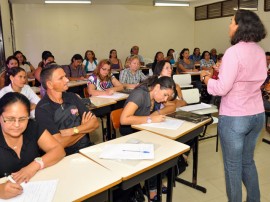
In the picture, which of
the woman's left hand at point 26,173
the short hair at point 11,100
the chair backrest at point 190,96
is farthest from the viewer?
the chair backrest at point 190,96

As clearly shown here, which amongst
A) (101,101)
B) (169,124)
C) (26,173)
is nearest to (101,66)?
(101,101)

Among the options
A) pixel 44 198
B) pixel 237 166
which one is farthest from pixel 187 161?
pixel 44 198

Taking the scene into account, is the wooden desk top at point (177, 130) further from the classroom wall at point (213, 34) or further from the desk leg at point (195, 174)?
the classroom wall at point (213, 34)

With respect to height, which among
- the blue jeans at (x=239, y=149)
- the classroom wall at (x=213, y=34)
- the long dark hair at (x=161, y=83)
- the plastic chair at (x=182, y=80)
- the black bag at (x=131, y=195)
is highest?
the classroom wall at (x=213, y=34)

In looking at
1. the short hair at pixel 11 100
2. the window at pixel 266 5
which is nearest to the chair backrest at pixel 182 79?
the short hair at pixel 11 100

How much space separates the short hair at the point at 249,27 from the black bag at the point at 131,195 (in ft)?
4.98

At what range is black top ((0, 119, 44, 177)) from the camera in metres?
1.60

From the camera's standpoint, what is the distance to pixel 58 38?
28.9 ft

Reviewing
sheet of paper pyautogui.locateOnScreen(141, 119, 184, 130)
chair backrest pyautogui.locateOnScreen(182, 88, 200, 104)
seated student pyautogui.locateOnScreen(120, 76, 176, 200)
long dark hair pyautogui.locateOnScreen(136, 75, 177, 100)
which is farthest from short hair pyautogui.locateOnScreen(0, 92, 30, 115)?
chair backrest pyautogui.locateOnScreen(182, 88, 200, 104)

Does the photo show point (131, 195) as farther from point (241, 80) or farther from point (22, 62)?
point (22, 62)

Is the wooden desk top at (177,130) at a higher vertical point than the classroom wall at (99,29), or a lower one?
lower

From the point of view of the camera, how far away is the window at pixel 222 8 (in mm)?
8091

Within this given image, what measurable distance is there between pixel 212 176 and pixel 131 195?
3.53ft

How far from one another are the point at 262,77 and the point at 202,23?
9.02 m
